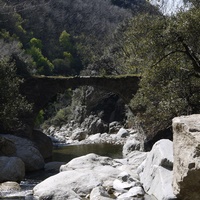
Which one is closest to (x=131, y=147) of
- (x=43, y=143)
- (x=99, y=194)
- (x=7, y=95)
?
(x=43, y=143)

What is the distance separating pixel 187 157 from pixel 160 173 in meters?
2.21

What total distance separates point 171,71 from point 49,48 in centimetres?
5742

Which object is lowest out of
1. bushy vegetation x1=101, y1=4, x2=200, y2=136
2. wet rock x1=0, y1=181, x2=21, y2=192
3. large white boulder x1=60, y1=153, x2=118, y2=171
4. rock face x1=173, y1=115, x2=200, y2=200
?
wet rock x1=0, y1=181, x2=21, y2=192

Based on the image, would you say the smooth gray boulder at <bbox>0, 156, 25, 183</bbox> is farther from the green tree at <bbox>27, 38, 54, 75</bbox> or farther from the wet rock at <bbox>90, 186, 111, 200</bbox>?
the green tree at <bbox>27, 38, 54, 75</bbox>

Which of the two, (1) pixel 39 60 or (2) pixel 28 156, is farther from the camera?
(1) pixel 39 60

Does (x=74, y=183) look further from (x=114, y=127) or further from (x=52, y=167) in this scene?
(x=114, y=127)

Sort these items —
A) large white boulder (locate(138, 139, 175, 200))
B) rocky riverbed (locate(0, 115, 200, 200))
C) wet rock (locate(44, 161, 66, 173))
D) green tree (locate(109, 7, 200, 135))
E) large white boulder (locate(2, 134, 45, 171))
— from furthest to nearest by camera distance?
large white boulder (locate(2, 134, 45, 171))
wet rock (locate(44, 161, 66, 173))
green tree (locate(109, 7, 200, 135))
large white boulder (locate(138, 139, 175, 200))
rocky riverbed (locate(0, 115, 200, 200))

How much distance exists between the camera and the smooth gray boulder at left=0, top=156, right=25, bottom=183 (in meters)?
14.7

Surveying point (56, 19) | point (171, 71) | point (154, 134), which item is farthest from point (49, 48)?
point (171, 71)

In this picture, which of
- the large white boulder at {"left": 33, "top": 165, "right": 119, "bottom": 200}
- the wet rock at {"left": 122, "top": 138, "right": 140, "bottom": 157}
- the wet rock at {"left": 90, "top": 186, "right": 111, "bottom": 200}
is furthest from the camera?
the wet rock at {"left": 122, "top": 138, "right": 140, "bottom": 157}

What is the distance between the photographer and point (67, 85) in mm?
25953

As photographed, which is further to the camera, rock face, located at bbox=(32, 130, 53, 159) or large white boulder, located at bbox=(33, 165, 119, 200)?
rock face, located at bbox=(32, 130, 53, 159)

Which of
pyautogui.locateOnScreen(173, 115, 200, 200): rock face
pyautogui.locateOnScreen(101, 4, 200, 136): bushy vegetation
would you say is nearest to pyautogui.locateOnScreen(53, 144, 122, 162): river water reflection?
pyautogui.locateOnScreen(101, 4, 200, 136): bushy vegetation

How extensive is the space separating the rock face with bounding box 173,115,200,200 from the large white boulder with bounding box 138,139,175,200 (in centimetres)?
59
